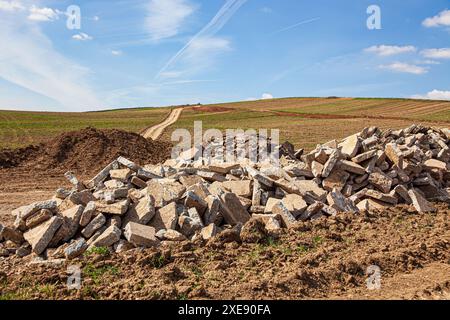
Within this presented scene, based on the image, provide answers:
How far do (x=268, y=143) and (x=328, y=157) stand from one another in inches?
132

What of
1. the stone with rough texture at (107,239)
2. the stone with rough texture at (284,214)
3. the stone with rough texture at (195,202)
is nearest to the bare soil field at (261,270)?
the stone with rough texture at (284,214)

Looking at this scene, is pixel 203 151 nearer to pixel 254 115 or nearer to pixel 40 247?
pixel 40 247

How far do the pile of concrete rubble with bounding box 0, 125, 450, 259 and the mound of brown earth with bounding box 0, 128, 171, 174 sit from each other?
708cm

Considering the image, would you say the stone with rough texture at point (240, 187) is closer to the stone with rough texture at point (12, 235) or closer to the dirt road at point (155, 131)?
the stone with rough texture at point (12, 235)

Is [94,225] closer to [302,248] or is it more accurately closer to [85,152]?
[302,248]

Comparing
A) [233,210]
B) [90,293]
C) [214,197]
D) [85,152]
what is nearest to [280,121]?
[85,152]

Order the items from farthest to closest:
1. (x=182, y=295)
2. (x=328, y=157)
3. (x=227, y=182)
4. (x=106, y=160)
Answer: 1. (x=106, y=160)
2. (x=328, y=157)
3. (x=227, y=182)
4. (x=182, y=295)

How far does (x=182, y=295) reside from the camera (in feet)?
18.7

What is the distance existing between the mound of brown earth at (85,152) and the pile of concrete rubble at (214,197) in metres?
7.08

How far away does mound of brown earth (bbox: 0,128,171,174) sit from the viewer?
61.6ft

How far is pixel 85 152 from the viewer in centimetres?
1978

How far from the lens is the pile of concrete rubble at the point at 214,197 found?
7.64m

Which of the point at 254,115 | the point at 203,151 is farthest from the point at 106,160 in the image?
the point at 254,115

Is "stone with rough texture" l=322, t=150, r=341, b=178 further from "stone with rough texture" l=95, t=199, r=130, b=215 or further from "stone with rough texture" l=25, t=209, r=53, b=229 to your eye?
"stone with rough texture" l=25, t=209, r=53, b=229
